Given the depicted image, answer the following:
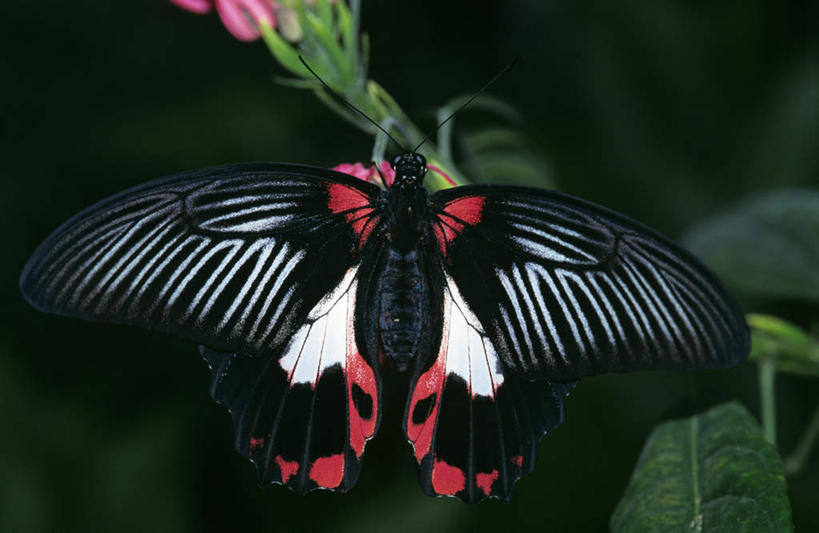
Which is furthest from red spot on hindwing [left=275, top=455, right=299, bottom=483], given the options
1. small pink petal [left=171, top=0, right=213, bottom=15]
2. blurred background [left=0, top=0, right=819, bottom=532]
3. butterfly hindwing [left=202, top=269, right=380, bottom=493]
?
blurred background [left=0, top=0, right=819, bottom=532]

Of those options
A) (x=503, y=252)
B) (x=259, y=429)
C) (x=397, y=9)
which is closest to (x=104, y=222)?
(x=259, y=429)

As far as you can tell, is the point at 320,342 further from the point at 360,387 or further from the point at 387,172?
the point at 387,172

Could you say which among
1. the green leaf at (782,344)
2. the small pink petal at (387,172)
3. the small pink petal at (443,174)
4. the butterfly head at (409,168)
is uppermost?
the small pink petal at (387,172)

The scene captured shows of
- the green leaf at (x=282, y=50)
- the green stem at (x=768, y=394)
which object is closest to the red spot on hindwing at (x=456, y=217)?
the green leaf at (x=282, y=50)

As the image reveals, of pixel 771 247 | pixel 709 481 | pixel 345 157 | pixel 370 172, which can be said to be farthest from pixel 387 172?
pixel 345 157

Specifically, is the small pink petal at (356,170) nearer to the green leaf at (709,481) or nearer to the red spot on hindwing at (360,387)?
the red spot on hindwing at (360,387)
